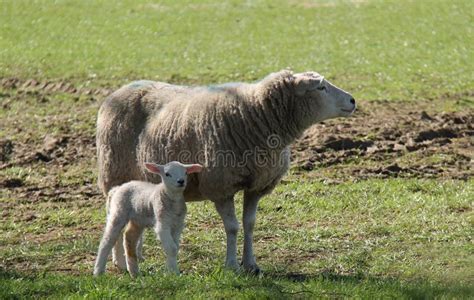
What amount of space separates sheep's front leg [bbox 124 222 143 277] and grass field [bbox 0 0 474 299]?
0.69ft

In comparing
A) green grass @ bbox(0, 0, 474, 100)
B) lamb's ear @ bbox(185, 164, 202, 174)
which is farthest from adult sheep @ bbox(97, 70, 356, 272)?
green grass @ bbox(0, 0, 474, 100)

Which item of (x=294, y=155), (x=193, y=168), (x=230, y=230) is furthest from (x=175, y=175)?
(x=294, y=155)

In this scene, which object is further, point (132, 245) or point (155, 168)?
point (132, 245)

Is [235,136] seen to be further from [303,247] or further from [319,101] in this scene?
[303,247]

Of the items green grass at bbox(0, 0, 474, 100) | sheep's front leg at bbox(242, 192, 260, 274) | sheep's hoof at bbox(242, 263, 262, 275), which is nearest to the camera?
sheep's hoof at bbox(242, 263, 262, 275)

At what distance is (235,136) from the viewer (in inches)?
399

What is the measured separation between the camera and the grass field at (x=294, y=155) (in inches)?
380

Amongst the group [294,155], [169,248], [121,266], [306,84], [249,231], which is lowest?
[121,266]

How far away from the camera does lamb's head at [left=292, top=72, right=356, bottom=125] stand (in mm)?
10172

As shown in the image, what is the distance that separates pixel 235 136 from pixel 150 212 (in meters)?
1.21

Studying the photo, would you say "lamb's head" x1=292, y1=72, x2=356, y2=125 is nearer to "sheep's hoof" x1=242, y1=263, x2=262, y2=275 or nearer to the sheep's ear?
the sheep's ear

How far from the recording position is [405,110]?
56.3ft

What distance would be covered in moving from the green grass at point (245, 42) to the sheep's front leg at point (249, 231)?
8127 millimetres

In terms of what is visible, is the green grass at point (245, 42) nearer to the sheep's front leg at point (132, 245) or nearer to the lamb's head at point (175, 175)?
the sheep's front leg at point (132, 245)
